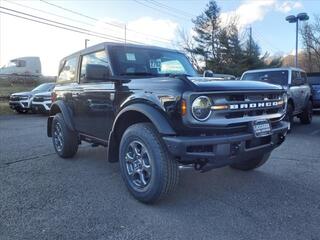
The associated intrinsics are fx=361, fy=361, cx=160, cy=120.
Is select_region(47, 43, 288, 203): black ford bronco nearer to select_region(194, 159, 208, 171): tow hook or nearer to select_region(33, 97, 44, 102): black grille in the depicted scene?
select_region(194, 159, 208, 171): tow hook

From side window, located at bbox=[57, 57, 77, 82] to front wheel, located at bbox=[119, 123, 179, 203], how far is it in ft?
7.61

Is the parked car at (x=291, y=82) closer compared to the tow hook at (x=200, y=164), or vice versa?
the tow hook at (x=200, y=164)

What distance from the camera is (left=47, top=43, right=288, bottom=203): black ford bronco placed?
3625 mm

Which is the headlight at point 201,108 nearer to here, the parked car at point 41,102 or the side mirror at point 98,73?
the side mirror at point 98,73

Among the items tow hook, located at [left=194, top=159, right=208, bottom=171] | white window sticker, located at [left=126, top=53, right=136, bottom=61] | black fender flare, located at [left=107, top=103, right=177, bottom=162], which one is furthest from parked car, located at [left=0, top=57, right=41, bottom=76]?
tow hook, located at [left=194, top=159, right=208, bottom=171]

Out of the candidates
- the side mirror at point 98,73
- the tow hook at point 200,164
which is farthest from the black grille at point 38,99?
the tow hook at point 200,164

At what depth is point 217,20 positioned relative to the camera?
4644 centimetres

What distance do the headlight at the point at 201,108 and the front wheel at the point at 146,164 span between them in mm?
552

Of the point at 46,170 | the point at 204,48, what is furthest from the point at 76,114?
the point at 204,48

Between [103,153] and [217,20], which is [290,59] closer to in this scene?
[217,20]

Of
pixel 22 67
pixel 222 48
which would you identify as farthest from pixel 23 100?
pixel 222 48

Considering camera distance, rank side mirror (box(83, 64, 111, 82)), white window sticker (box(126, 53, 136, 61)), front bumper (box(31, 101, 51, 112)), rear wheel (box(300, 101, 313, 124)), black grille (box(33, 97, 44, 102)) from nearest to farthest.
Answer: side mirror (box(83, 64, 111, 82)) < white window sticker (box(126, 53, 136, 61)) < rear wheel (box(300, 101, 313, 124)) < front bumper (box(31, 101, 51, 112)) < black grille (box(33, 97, 44, 102))

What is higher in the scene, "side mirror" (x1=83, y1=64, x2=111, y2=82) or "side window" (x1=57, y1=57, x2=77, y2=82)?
"side window" (x1=57, y1=57, x2=77, y2=82)

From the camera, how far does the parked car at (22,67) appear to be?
35531mm
